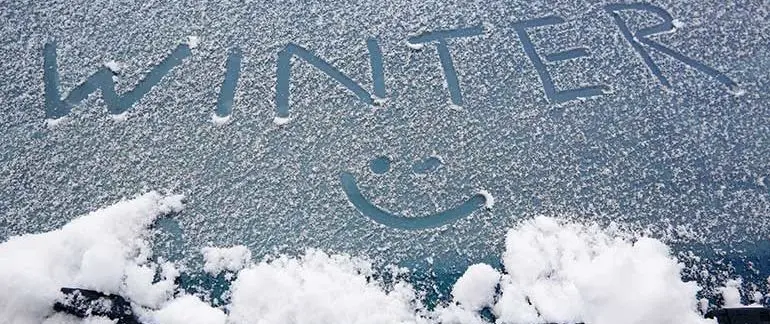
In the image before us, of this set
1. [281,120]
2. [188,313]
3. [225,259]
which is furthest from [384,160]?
[188,313]

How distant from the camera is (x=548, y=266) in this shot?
1.09 meters

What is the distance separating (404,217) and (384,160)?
129mm

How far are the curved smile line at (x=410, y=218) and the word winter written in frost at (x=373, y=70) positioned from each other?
0.74 ft

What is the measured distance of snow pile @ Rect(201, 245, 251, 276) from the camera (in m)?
1.11

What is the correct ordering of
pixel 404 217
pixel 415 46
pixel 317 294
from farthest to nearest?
pixel 415 46 < pixel 404 217 < pixel 317 294

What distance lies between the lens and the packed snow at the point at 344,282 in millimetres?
Answer: 1025

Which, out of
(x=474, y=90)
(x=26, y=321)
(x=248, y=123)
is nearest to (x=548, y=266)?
(x=474, y=90)

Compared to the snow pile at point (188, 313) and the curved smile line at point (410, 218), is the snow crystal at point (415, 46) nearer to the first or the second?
the curved smile line at point (410, 218)

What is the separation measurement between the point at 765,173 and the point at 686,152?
0.50 feet

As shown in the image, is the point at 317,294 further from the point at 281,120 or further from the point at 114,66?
the point at 114,66

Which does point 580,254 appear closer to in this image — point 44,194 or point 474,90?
point 474,90

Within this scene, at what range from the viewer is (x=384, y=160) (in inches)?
48.7

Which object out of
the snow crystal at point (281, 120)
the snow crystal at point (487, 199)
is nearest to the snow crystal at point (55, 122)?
the snow crystal at point (281, 120)

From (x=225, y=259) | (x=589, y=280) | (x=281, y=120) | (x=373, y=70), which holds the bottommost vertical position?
(x=589, y=280)
